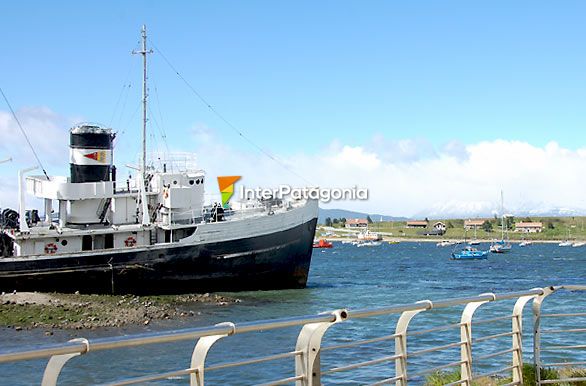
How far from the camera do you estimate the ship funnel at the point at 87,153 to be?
3247 cm

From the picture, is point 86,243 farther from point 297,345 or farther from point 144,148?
point 297,345

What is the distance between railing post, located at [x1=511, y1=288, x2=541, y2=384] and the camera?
6707 mm

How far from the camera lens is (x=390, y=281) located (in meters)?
48.5

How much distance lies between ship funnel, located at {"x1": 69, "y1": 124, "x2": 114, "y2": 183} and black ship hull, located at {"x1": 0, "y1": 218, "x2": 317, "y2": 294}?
4.62 m

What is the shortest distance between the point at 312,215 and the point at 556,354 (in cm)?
1920

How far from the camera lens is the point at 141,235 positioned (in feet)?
104

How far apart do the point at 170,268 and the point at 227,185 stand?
6.16 metres

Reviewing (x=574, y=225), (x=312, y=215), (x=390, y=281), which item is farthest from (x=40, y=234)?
(x=574, y=225)

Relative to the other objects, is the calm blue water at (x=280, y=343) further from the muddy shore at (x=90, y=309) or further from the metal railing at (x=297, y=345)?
the metal railing at (x=297, y=345)

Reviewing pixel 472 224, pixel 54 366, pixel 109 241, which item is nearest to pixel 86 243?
pixel 109 241

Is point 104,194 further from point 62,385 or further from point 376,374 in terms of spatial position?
point 376,374

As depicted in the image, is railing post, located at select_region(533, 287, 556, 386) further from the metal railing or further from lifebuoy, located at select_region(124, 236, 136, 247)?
lifebuoy, located at select_region(124, 236, 136, 247)

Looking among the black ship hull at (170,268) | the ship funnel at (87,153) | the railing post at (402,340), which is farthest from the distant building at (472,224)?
the railing post at (402,340)

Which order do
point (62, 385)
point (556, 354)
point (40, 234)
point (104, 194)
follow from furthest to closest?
1. point (104, 194)
2. point (40, 234)
3. point (556, 354)
4. point (62, 385)
